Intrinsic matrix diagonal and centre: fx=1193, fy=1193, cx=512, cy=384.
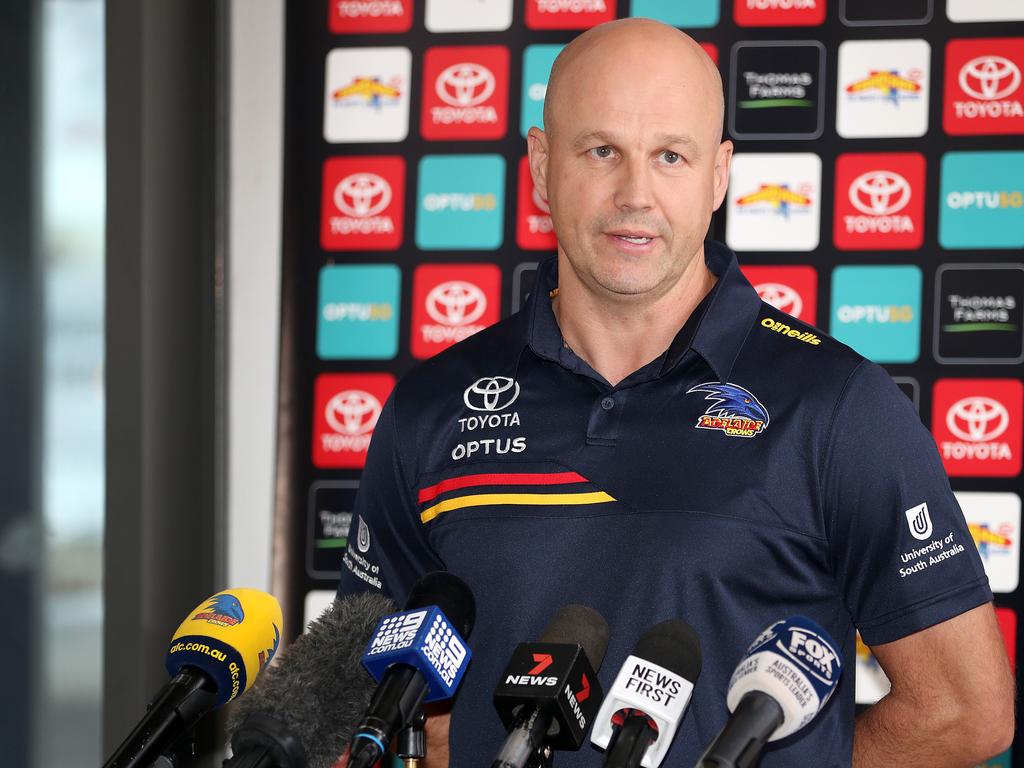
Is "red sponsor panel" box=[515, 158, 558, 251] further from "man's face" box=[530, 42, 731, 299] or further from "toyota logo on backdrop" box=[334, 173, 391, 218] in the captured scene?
"man's face" box=[530, 42, 731, 299]

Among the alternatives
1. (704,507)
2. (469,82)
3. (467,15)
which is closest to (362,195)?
(469,82)

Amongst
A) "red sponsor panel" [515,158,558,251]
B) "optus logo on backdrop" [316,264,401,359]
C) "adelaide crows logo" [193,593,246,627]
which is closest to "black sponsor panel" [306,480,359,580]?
"optus logo on backdrop" [316,264,401,359]

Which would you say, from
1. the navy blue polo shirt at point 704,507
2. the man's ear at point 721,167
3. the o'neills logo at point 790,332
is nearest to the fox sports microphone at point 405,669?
the navy blue polo shirt at point 704,507

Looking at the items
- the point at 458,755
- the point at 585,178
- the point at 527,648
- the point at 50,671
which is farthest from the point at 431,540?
the point at 50,671

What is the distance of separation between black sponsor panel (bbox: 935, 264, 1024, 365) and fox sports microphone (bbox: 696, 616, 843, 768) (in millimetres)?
1589

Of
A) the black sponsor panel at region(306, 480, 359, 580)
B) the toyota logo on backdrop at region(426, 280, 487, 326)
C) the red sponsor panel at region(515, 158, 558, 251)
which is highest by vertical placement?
the red sponsor panel at region(515, 158, 558, 251)

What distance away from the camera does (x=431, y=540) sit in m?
1.59

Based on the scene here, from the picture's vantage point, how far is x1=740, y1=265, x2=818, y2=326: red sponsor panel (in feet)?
7.99

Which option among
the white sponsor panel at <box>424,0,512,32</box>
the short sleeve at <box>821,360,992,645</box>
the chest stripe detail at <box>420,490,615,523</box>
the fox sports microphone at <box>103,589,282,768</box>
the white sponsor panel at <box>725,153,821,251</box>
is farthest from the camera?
the white sponsor panel at <box>424,0,512,32</box>

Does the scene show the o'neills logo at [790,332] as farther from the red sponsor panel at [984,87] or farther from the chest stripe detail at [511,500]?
the red sponsor panel at [984,87]

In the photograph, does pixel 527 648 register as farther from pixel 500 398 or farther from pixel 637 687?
pixel 500 398

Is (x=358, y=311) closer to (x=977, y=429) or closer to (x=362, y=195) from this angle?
(x=362, y=195)

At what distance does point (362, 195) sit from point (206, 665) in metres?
1.63

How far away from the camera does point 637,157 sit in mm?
1511
